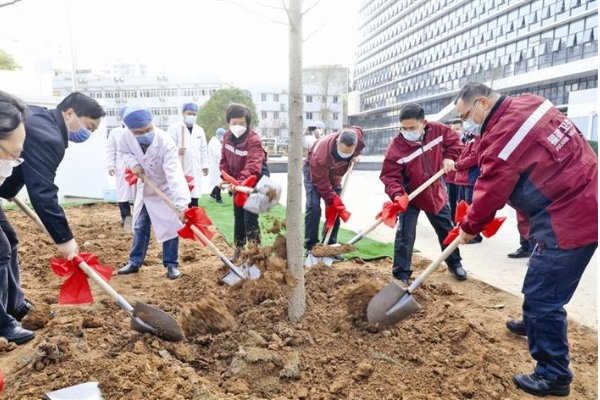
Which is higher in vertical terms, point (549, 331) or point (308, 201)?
point (308, 201)

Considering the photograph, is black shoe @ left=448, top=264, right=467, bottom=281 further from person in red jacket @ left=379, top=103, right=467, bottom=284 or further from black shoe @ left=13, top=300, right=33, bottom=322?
black shoe @ left=13, top=300, right=33, bottom=322

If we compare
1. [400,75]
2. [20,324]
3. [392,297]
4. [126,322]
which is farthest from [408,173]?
[400,75]

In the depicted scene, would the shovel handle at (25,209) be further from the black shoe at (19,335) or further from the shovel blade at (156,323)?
the shovel blade at (156,323)

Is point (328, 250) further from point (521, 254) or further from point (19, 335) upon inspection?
point (19, 335)

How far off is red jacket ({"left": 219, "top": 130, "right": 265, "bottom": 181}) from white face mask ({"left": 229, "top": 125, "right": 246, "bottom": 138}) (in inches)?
1.7

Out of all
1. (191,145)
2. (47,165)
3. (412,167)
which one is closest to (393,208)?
(412,167)

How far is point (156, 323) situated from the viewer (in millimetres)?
2432

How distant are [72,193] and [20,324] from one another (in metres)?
7.04

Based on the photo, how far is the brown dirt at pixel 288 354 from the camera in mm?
2074

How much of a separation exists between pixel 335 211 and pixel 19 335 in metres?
2.78

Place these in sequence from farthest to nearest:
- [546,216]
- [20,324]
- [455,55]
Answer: [455,55]
[20,324]
[546,216]

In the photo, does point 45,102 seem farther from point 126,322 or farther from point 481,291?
point 481,291

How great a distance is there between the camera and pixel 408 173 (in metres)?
3.76

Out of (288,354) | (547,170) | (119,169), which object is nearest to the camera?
(547,170)
